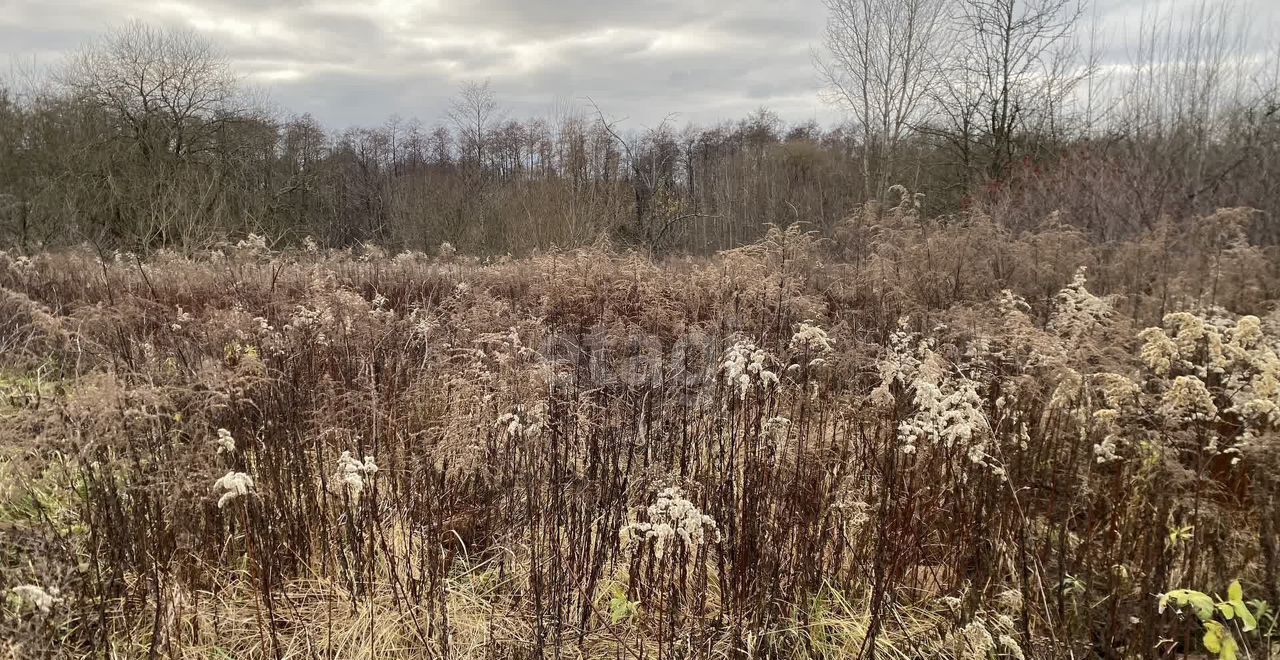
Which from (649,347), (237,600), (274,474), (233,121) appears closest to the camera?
(237,600)

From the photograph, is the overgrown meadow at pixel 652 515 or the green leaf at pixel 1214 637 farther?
the overgrown meadow at pixel 652 515

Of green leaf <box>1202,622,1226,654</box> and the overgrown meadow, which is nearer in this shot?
green leaf <box>1202,622,1226,654</box>

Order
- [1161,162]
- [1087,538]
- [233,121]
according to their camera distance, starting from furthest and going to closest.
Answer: [233,121] → [1161,162] → [1087,538]

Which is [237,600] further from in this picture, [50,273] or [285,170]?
[285,170]

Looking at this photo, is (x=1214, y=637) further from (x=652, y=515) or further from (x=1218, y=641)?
(x=652, y=515)

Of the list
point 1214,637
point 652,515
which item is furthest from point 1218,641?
point 652,515

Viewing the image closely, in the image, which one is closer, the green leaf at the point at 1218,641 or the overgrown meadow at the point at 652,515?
the green leaf at the point at 1218,641

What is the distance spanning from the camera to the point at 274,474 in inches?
107

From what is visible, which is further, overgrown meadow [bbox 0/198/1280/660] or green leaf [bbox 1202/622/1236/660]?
overgrown meadow [bbox 0/198/1280/660]

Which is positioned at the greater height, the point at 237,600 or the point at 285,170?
the point at 285,170

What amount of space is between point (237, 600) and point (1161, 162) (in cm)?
1312

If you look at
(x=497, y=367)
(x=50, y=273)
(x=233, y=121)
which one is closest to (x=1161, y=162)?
(x=497, y=367)

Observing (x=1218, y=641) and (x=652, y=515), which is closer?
(x=1218, y=641)

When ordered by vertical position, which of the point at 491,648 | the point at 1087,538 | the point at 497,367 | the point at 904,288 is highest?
the point at 904,288
